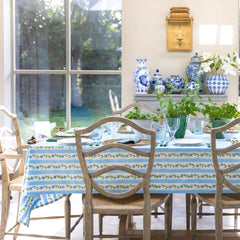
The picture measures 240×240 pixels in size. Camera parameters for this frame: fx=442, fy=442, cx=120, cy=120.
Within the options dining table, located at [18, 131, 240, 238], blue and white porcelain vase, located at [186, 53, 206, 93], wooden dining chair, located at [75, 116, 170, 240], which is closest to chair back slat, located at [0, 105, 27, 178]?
dining table, located at [18, 131, 240, 238]

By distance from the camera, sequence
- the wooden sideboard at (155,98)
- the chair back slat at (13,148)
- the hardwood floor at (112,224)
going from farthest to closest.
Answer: the wooden sideboard at (155,98), the hardwood floor at (112,224), the chair back slat at (13,148)

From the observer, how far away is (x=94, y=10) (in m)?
5.45

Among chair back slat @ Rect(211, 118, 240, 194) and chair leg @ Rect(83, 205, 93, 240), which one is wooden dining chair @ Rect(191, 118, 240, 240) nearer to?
chair back slat @ Rect(211, 118, 240, 194)

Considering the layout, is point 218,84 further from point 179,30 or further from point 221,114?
point 221,114

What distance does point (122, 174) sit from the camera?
2.42m

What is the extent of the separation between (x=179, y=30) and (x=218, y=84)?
2.49 ft

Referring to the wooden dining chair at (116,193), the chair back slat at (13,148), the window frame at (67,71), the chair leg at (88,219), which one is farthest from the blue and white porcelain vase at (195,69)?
the chair leg at (88,219)

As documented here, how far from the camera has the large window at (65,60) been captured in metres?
5.47

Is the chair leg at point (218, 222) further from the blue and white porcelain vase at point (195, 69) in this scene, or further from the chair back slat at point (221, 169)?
the blue and white porcelain vase at point (195, 69)

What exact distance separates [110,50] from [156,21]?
74 cm

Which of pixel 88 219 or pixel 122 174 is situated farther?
pixel 122 174

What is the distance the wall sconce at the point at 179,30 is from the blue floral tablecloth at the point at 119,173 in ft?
8.89

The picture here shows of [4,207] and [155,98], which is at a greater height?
[155,98]

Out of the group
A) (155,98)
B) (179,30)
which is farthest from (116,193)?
(179,30)
